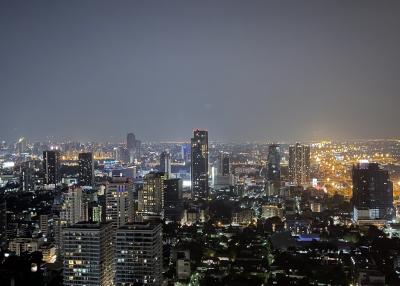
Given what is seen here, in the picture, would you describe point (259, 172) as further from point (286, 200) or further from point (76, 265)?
point (76, 265)

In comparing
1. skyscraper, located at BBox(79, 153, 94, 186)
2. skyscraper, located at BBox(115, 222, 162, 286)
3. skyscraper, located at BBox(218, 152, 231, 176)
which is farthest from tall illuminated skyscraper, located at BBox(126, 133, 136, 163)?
skyscraper, located at BBox(115, 222, 162, 286)

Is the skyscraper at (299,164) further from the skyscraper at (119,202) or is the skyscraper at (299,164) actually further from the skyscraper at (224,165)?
the skyscraper at (119,202)

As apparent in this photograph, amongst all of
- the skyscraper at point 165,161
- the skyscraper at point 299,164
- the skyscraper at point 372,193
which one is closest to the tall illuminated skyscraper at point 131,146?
the skyscraper at point 165,161

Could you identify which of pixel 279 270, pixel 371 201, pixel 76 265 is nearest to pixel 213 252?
pixel 279 270

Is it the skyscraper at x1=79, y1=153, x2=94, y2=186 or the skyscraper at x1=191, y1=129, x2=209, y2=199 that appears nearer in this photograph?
the skyscraper at x1=191, y1=129, x2=209, y2=199

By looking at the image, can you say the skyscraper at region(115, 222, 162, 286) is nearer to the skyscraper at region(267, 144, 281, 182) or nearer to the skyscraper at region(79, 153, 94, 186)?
the skyscraper at region(79, 153, 94, 186)

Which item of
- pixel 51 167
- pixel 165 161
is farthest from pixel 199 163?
pixel 51 167
